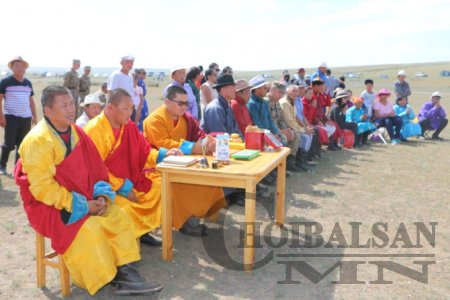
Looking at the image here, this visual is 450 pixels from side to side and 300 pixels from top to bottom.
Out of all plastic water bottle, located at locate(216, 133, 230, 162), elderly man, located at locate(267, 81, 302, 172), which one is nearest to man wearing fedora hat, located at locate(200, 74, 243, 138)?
plastic water bottle, located at locate(216, 133, 230, 162)

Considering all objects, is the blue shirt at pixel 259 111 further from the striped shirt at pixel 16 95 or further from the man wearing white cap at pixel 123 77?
the striped shirt at pixel 16 95

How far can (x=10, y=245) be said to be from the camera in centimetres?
457

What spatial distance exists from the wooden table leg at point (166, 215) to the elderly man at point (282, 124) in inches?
151

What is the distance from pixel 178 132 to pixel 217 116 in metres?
0.91

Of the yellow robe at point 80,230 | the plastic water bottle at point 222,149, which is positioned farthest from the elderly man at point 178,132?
the yellow robe at point 80,230

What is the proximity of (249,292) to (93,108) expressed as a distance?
3344 millimetres

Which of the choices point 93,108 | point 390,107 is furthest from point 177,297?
point 390,107

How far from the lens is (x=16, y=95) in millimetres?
6918

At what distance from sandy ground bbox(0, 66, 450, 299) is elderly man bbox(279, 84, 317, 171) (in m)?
0.65

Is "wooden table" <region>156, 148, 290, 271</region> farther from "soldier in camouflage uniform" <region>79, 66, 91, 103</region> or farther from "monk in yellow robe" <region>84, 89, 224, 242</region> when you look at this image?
"soldier in camouflage uniform" <region>79, 66, 91, 103</region>

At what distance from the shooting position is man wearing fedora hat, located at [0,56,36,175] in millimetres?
6844

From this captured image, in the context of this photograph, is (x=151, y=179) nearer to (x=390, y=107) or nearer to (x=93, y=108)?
(x=93, y=108)

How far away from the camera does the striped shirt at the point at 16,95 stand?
6863 mm

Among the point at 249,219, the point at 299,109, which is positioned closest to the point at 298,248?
the point at 249,219
